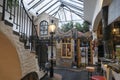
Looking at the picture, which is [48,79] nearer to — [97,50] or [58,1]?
[97,50]

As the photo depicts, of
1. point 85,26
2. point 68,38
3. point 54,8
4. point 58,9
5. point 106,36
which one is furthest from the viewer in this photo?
point 58,9

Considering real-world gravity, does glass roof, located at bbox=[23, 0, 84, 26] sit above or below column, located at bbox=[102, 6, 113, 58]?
above

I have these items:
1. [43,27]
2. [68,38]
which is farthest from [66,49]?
[43,27]

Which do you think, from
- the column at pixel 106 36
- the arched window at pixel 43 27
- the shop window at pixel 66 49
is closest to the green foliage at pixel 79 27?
the shop window at pixel 66 49

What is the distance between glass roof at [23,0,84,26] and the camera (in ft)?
36.3

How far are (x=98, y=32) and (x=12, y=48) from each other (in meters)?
7.60

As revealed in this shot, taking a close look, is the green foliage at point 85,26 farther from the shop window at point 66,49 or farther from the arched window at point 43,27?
the arched window at point 43,27

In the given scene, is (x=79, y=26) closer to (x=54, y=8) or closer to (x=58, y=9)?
(x=58, y=9)

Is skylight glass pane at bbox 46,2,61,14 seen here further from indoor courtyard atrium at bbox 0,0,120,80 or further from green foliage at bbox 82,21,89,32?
green foliage at bbox 82,21,89,32

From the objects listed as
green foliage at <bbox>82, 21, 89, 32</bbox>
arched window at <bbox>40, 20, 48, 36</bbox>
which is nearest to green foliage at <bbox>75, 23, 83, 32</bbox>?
green foliage at <bbox>82, 21, 89, 32</bbox>

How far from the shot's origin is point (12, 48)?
10.5ft

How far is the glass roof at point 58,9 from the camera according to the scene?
11.1 m

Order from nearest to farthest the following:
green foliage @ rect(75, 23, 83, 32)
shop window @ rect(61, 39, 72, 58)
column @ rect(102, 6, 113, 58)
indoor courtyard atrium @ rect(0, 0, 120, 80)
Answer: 1. column @ rect(102, 6, 113, 58)
2. indoor courtyard atrium @ rect(0, 0, 120, 80)
3. shop window @ rect(61, 39, 72, 58)
4. green foliage @ rect(75, 23, 83, 32)

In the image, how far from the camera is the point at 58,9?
A: 1355 cm
